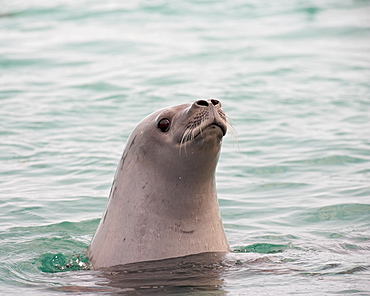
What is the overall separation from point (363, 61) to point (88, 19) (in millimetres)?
7723

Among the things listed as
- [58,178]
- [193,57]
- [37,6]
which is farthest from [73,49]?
[58,178]

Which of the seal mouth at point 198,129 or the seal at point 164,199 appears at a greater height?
the seal mouth at point 198,129

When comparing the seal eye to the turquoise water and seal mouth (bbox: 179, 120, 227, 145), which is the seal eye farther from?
the turquoise water

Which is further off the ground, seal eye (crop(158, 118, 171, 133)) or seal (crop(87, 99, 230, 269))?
seal eye (crop(158, 118, 171, 133))

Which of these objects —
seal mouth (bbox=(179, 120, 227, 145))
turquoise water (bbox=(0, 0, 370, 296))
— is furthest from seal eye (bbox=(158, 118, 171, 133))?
turquoise water (bbox=(0, 0, 370, 296))

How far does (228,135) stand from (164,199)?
5.64 metres

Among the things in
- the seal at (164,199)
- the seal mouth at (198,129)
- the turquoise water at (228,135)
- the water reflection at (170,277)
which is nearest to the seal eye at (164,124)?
the seal at (164,199)

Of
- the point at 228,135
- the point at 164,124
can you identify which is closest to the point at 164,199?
the point at 164,124

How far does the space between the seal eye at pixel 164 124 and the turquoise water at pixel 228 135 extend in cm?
48

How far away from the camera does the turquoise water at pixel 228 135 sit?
5086mm

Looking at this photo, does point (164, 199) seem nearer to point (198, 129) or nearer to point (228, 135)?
point (198, 129)

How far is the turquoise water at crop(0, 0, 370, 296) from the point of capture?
509 cm

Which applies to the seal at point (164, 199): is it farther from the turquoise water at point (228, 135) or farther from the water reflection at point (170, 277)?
the turquoise water at point (228, 135)

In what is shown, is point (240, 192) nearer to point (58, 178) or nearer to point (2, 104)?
point (58, 178)
